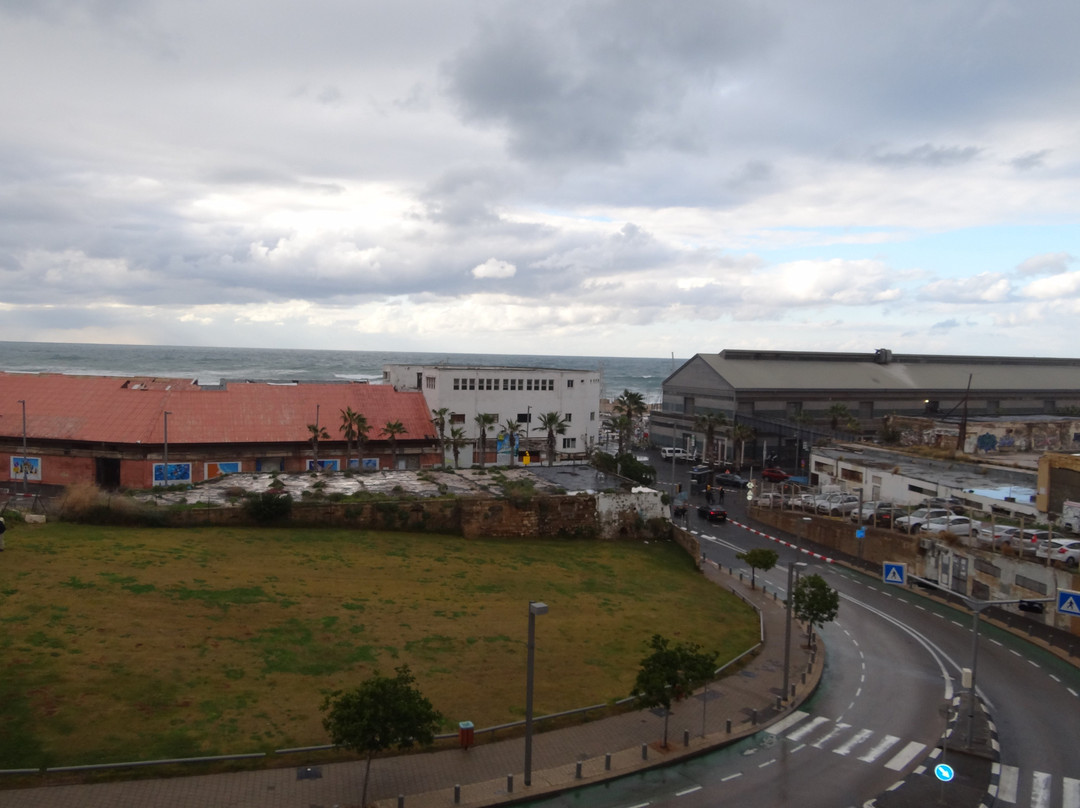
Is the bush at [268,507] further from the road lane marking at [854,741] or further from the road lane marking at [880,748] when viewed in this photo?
the road lane marking at [880,748]

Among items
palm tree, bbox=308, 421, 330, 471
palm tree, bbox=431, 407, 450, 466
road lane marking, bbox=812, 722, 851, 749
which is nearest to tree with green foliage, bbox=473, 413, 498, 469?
palm tree, bbox=431, 407, 450, 466

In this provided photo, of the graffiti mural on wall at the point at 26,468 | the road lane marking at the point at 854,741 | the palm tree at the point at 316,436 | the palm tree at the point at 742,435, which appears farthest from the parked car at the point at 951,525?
the graffiti mural on wall at the point at 26,468

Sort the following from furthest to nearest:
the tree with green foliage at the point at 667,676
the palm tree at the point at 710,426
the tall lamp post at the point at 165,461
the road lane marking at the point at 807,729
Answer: the palm tree at the point at 710,426 < the tall lamp post at the point at 165,461 < the road lane marking at the point at 807,729 < the tree with green foliage at the point at 667,676

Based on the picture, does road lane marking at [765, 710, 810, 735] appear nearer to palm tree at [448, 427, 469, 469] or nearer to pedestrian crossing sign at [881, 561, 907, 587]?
pedestrian crossing sign at [881, 561, 907, 587]

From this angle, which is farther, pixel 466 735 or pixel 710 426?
pixel 710 426

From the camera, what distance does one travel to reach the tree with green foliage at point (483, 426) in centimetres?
7100

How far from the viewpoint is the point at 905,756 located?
935 inches

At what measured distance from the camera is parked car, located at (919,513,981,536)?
148 feet

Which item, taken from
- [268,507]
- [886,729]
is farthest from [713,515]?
[886,729]

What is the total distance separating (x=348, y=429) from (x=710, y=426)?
3864 cm

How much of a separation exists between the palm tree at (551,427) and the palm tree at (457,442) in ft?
25.9

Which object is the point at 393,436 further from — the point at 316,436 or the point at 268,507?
the point at 268,507

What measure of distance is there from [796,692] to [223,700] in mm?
19976

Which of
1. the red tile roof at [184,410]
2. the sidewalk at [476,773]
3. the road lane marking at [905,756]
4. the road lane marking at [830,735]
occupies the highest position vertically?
the red tile roof at [184,410]
